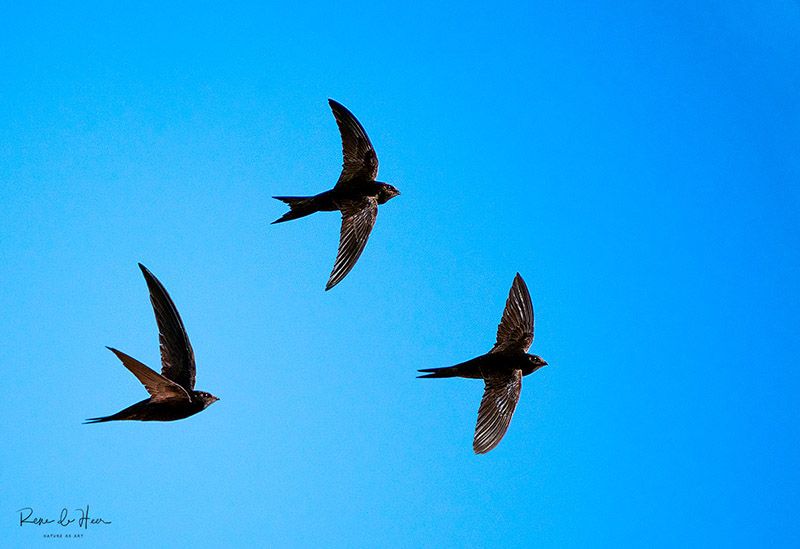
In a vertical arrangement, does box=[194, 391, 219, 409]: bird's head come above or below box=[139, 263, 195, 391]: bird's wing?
below

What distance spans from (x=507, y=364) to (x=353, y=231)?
6.68 feet

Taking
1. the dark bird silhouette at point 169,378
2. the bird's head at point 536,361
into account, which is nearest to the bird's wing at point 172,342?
the dark bird silhouette at point 169,378

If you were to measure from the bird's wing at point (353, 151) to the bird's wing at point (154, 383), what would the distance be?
2782mm

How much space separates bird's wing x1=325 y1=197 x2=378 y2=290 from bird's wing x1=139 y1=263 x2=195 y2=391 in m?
1.72

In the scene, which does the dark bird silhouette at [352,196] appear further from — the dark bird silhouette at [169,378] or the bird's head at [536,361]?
the bird's head at [536,361]

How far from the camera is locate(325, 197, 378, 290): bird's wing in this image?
26.1 feet

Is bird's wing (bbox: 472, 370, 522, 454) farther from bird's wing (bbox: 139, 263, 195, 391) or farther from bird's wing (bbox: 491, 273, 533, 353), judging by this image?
bird's wing (bbox: 139, 263, 195, 391)

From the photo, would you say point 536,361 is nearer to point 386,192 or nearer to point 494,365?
point 494,365

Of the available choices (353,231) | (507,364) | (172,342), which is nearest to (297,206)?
(353,231)

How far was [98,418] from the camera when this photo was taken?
5918 mm

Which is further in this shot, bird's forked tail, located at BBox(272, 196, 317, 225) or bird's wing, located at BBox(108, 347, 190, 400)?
bird's forked tail, located at BBox(272, 196, 317, 225)

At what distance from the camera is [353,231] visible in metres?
8.23

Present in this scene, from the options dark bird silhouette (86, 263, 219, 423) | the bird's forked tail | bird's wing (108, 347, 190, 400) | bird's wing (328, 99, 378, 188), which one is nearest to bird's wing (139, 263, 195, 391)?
dark bird silhouette (86, 263, 219, 423)

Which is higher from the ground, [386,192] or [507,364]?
[386,192]
